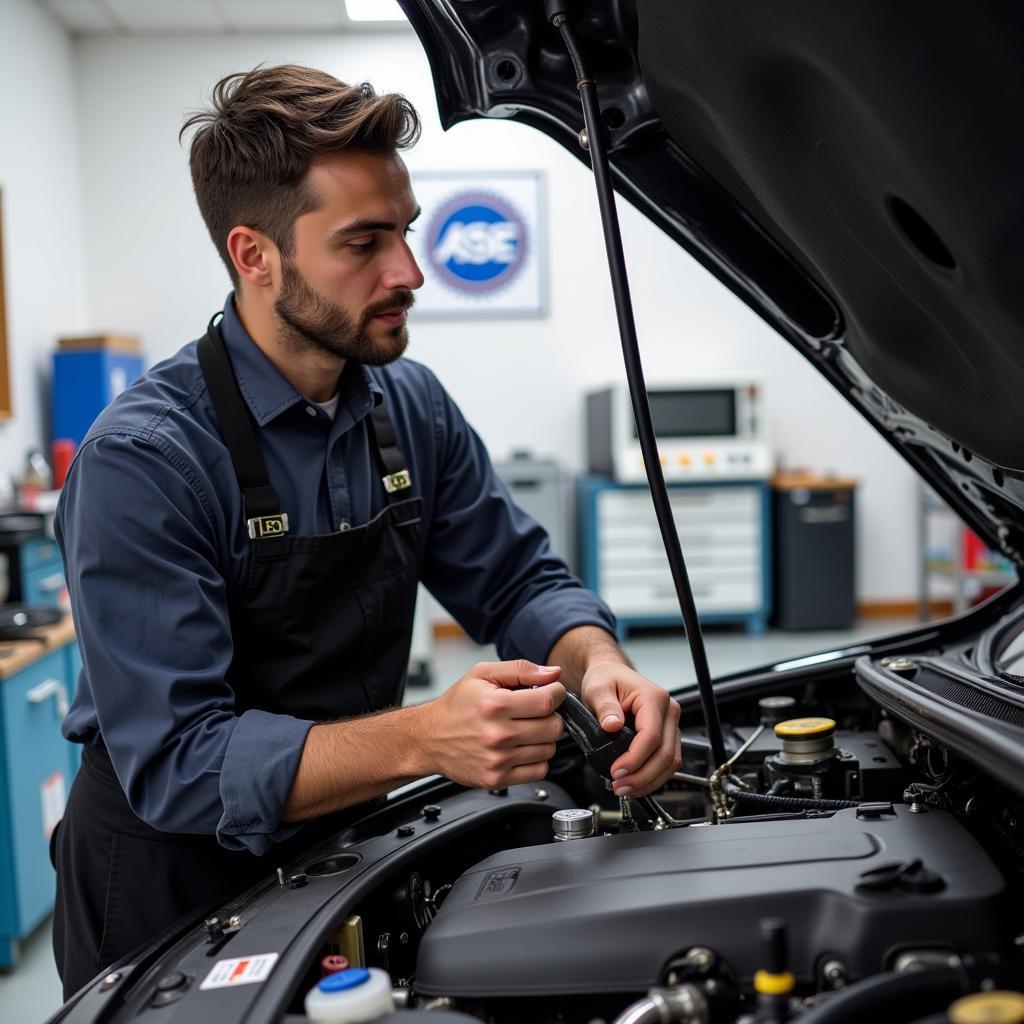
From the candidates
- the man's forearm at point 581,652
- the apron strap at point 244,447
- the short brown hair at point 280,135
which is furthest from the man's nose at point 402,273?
the man's forearm at point 581,652

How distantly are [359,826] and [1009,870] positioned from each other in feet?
1.92

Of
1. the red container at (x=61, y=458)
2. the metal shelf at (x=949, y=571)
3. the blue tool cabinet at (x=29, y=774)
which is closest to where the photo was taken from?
the blue tool cabinet at (x=29, y=774)

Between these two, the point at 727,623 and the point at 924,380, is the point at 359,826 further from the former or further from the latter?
the point at 727,623

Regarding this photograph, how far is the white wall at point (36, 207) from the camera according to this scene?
15.0ft

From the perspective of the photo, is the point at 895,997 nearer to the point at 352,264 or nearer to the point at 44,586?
the point at 352,264

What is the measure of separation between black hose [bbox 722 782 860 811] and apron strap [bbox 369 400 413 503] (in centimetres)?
54

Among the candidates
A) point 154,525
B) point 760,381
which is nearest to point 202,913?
point 154,525

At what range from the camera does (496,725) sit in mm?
909

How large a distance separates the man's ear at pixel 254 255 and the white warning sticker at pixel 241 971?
788mm

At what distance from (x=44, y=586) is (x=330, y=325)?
2362 mm

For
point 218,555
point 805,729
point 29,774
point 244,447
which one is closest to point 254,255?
point 244,447

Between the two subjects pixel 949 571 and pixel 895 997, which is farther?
pixel 949 571

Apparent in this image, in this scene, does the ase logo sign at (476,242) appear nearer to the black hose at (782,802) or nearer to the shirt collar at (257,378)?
the shirt collar at (257,378)

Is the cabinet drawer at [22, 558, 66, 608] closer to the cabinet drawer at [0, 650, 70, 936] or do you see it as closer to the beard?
the cabinet drawer at [0, 650, 70, 936]
